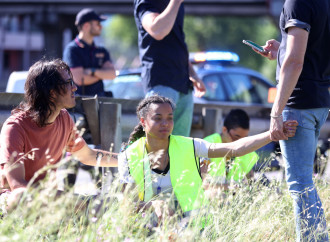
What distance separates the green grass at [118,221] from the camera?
2957 mm

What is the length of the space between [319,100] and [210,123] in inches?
109

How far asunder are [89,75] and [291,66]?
3436 mm

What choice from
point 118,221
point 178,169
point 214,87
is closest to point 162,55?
point 178,169

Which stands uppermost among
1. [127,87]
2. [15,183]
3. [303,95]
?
[127,87]

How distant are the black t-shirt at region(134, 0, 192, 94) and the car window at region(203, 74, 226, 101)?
12.4 ft

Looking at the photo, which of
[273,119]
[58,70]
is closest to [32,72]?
[58,70]

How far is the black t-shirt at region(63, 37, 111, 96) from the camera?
701cm

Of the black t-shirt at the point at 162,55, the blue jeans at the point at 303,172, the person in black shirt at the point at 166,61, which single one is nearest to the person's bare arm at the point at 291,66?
the blue jeans at the point at 303,172

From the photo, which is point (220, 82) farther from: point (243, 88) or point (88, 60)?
point (88, 60)

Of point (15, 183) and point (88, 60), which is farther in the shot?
point (88, 60)

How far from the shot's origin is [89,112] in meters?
5.82

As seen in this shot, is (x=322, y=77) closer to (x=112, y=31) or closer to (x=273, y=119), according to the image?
(x=273, y=119)

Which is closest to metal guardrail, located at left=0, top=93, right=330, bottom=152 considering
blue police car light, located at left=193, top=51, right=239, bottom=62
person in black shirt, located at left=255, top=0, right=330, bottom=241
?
person in black shirt, located at left=255, top=0, right=330, bottom=241

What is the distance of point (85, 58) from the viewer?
7105 mm
